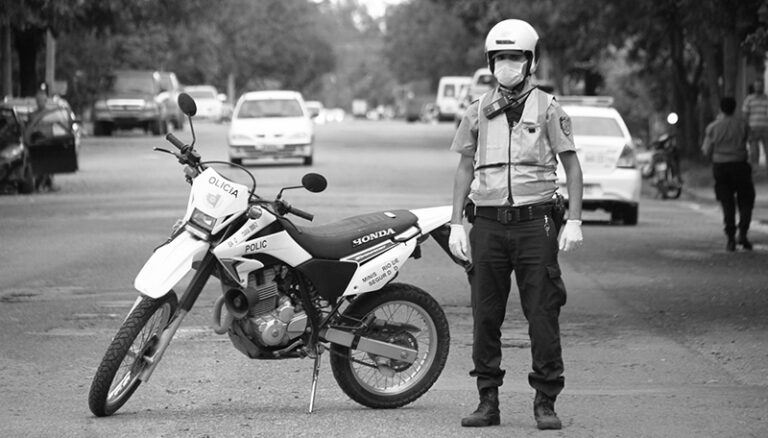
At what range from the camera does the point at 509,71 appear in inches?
299

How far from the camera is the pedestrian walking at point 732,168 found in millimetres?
18125

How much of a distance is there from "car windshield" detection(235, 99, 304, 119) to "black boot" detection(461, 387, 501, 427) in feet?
87.7

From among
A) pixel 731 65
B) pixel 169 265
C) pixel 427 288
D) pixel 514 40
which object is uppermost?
pixel 514 40

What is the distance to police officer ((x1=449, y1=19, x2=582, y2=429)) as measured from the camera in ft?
25.1

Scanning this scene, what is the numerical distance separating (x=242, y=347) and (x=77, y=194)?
1896 cm

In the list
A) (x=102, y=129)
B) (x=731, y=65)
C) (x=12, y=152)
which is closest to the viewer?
(x=12, y=152)

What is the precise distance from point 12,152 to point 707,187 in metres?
12.4

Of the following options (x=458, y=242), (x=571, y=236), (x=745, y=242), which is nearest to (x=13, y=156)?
(x=745, y=242)

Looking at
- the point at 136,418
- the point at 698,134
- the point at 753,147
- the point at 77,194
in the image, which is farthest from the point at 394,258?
the point at 698,134

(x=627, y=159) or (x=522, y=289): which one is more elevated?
(x=522, y=289)

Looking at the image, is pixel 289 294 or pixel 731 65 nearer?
pixel 289 294

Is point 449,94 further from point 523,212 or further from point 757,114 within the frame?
point 523,212

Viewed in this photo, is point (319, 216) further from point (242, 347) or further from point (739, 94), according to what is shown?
point (739, 94)

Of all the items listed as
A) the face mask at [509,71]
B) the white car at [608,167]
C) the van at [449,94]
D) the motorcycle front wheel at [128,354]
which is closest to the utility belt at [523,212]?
the face mask at [509,71]
